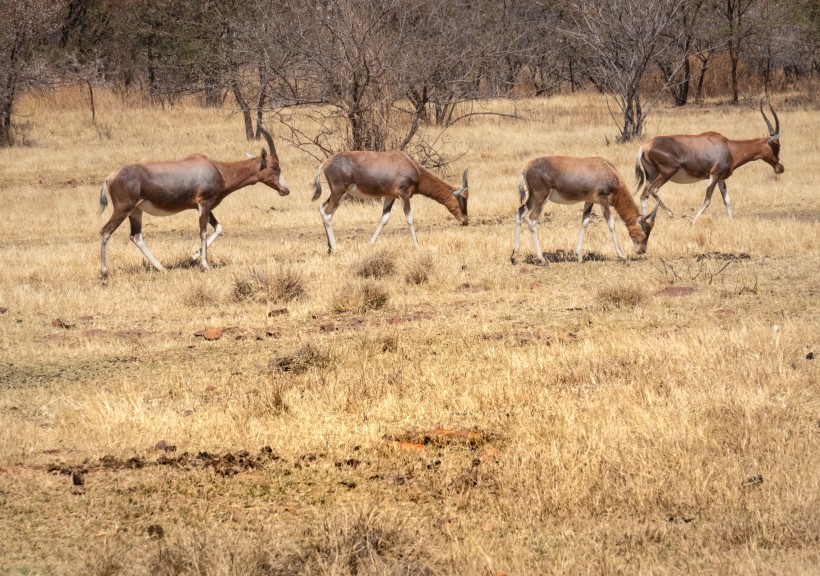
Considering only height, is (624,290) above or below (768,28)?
below

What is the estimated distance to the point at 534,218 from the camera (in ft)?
45.8

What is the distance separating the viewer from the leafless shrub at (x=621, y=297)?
10648 millimetres

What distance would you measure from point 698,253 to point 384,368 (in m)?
7.04

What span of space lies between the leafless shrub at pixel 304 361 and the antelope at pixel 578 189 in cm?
564

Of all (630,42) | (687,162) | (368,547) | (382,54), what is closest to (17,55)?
(382,54)

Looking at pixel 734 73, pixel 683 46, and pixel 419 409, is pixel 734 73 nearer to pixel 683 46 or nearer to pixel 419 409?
pixel 683 46

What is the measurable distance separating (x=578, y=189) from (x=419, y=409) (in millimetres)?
7038

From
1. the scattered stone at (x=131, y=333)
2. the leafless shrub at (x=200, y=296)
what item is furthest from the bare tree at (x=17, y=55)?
the scattered stone at (x=131, y=333)

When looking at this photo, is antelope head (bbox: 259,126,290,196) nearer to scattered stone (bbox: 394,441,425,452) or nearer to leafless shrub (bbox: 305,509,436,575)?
scattered stone (bbox: 394,441,425,452)

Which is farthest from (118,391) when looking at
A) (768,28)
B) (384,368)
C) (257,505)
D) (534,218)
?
(768,28)

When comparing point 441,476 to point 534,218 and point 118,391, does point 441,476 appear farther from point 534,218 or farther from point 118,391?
point 534,218

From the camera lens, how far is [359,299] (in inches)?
436

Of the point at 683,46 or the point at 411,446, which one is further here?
the point at 683,46

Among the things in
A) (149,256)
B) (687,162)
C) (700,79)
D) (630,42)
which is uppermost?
(630,42)
